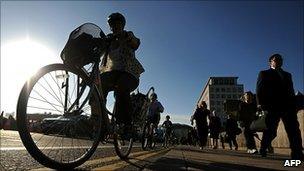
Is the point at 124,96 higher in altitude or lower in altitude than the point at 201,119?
lower

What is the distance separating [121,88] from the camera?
18.4ft

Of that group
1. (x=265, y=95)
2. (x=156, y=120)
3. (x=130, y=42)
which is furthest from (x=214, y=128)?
(x=130, y=42)

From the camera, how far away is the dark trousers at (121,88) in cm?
543

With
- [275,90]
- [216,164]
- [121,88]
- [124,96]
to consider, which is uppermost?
[275,90]

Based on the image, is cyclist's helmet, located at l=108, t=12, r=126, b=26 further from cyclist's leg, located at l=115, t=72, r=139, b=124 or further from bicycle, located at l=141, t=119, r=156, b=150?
bicycle, located at l=141, t=119, r=156, b=150

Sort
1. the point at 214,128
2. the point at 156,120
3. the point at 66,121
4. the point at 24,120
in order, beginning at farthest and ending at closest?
1. the point at 214,128
2. the point at 156,120
3. the point at 66,121
4. the point at 24,120

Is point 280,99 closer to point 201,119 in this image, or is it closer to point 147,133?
point 147,133

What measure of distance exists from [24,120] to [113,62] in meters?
2.20

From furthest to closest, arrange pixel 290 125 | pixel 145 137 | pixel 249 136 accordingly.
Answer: pixel 145 137 < pixel 249 136 < pixel 290 125

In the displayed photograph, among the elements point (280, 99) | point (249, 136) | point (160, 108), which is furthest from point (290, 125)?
point (160, 108)

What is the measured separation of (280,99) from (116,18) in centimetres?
371

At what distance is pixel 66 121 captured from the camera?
162 inches

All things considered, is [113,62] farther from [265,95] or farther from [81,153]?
[265,95]

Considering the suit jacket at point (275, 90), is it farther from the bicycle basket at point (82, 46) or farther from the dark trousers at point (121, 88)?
the bicycle basket at point (82, 46)
